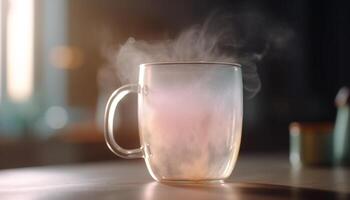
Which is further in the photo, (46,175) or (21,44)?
(21,44)

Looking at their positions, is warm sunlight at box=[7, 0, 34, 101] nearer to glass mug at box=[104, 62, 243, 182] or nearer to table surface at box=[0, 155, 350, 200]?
table surface at box=[0, 155, 350, 200]

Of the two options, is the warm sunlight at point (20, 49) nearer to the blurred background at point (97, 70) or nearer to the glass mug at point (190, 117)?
the blurred background at point (97, 70)

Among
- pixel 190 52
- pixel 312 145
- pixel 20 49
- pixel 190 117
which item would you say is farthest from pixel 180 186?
pixel 20 49

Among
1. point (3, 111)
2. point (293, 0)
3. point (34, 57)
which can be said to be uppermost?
point (293, 0)

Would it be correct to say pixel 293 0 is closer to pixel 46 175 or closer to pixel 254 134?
pixel 254 134

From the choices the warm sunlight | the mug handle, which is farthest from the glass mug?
the warm sunlight

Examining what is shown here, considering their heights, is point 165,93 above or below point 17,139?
above

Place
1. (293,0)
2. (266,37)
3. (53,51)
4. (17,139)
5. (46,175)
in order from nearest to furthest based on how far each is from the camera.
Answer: (46,175)
(266,37)
(17,139)
(53,51)
(293,0)

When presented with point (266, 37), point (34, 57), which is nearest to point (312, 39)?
point (34, 57)
